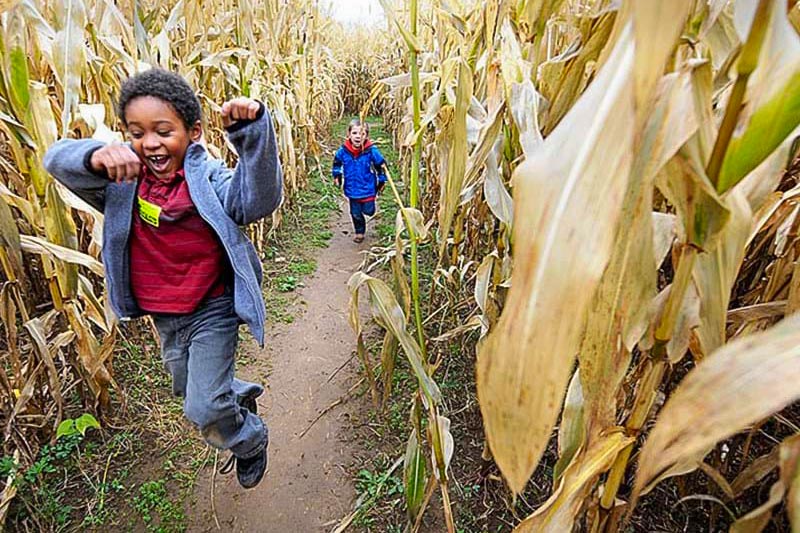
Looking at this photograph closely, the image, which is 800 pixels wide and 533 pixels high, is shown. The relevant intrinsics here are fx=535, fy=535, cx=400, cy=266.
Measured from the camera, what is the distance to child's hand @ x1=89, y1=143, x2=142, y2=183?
110 centimetres

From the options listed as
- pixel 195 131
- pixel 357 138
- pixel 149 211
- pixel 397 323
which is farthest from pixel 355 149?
pixel 397 323

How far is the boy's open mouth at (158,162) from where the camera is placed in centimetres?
126

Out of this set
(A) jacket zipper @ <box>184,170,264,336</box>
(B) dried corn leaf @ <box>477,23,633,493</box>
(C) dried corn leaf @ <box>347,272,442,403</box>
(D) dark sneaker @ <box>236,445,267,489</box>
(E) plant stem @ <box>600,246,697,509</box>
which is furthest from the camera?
(D) dark sneaker @ <box>236,445,267,489</box>

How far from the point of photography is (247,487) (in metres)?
1.57

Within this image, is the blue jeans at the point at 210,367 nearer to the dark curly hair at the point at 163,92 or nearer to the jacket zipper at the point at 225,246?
the jacket zipper at the point at 225,246

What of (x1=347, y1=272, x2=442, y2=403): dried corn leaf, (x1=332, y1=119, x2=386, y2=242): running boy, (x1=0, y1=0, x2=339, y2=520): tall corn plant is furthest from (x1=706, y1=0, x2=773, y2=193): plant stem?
(x1=332, y1=119, x2=386, y2=242): running boy

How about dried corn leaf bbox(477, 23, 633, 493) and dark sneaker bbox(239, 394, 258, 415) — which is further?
dark sneaker bbox(239, 394, 258, 415)

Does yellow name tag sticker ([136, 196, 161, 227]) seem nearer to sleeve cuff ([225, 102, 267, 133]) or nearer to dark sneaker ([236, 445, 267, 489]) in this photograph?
sleeve cuff ([225, 102, 267, 133])

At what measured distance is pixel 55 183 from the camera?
1.36 m

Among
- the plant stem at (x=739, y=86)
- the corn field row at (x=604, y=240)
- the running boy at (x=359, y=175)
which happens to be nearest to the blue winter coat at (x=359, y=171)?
the running boy at (x=359, y=175)

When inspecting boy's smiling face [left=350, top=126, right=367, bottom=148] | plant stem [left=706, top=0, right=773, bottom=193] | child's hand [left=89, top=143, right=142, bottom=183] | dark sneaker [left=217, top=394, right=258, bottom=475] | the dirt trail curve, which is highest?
plant stem [left=706, top=0, right=773, bottom=193]

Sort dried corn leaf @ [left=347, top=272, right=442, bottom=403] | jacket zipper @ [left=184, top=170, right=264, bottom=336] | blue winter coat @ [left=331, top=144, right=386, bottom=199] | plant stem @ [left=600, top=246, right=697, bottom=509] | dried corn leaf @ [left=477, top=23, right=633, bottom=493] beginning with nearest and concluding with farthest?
dried corn leaf @ [left=477, top=23, right=633, bottom=493] < plant stem @ [left=600, top=246, right=697, bottom=509] < dried corn leaf @ [left=347, top=272, right=442, bottom=403] < jacket zipper @ [left=184, top=170, right=264, bottom=336] < blue winter coat @ [left=331, top=144, right=386, bottom=199]

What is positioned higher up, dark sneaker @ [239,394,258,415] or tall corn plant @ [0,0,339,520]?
tall corn plant @ [0,0,339,520]

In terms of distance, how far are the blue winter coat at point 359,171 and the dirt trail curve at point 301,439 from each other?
1.04 metres
